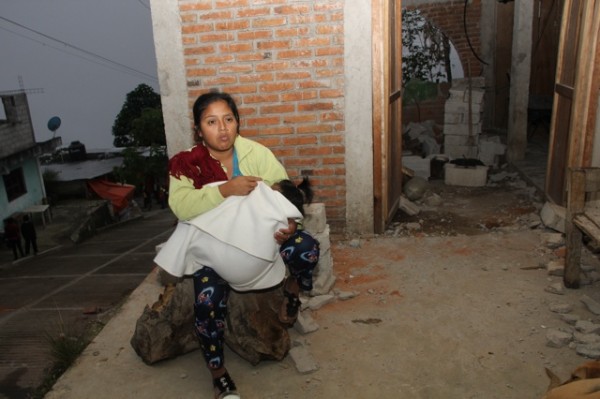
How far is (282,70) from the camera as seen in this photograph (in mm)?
4277

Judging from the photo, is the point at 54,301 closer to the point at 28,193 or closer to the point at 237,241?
the point at 237,241

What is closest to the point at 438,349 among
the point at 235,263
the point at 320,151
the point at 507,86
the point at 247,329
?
the point at 247,329

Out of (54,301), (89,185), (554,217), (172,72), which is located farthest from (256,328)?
(89,185)

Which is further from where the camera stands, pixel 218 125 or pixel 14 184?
pixel 14 184

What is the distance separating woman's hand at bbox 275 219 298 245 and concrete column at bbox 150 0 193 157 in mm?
2212

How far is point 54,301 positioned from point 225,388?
4.35m

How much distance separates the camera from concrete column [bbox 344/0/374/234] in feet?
13.5

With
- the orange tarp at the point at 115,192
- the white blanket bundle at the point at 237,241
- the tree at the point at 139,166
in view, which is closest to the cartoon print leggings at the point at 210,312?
the white blanket bundle at the point at 237,241

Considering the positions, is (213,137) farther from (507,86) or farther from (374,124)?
(507,86)

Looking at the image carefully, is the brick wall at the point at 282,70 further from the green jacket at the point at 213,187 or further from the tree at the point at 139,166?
the tree at the point at 139,166

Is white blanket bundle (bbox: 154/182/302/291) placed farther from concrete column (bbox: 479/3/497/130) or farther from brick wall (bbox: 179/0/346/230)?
concrete column (bbox: 479/3/497/130)

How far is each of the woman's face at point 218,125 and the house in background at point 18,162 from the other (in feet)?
56.4

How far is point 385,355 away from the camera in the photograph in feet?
9.08

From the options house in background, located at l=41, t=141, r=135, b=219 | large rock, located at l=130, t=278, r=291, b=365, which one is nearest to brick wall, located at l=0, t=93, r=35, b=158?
house in background, located at l=41, t=141, r=135, b=219
